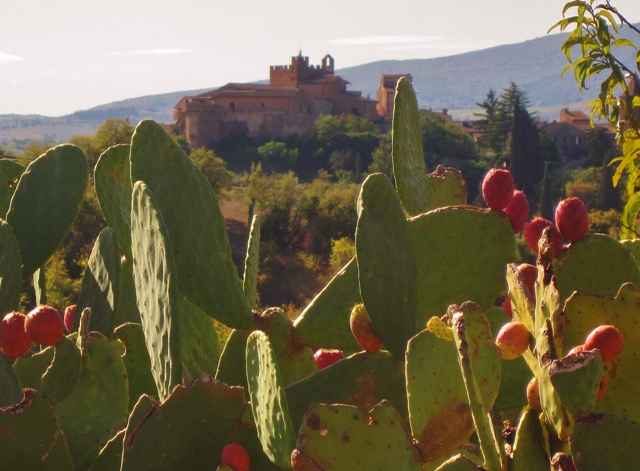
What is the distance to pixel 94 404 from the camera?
1.25 metres

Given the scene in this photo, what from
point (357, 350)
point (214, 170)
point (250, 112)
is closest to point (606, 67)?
point (357, 350)

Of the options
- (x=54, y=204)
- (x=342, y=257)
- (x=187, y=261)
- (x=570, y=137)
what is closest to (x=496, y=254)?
(x=187, y=261)

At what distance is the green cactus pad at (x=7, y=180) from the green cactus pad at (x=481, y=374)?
119 centimetres

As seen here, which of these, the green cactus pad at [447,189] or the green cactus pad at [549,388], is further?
the green cactus pad at [447,189]

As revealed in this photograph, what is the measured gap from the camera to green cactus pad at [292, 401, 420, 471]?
0.78 meters

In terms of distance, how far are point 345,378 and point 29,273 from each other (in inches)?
28.7

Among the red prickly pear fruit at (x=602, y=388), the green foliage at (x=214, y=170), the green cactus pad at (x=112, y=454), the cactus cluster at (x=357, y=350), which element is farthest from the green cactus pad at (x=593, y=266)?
the green foliage at (x=214, y=170)

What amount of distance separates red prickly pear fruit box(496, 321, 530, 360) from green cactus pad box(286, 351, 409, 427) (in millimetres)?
278

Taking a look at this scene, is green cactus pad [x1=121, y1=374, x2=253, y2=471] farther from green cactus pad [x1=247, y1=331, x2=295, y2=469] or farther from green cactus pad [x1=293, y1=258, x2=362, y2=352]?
green cactus pad [x1=293, y1=258, x2=362, y2=352]

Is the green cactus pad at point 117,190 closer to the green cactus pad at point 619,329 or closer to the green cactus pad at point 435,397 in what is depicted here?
the green cactus pad at point 435,397

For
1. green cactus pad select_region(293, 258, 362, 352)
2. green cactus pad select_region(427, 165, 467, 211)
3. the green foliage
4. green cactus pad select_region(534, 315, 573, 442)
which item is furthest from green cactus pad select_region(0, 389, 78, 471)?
the green foliage

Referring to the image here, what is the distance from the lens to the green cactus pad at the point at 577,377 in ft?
2.24

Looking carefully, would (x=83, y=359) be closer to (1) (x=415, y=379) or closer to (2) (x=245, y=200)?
(1) (x=415, y=379)

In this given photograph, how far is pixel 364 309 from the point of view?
108 cm
